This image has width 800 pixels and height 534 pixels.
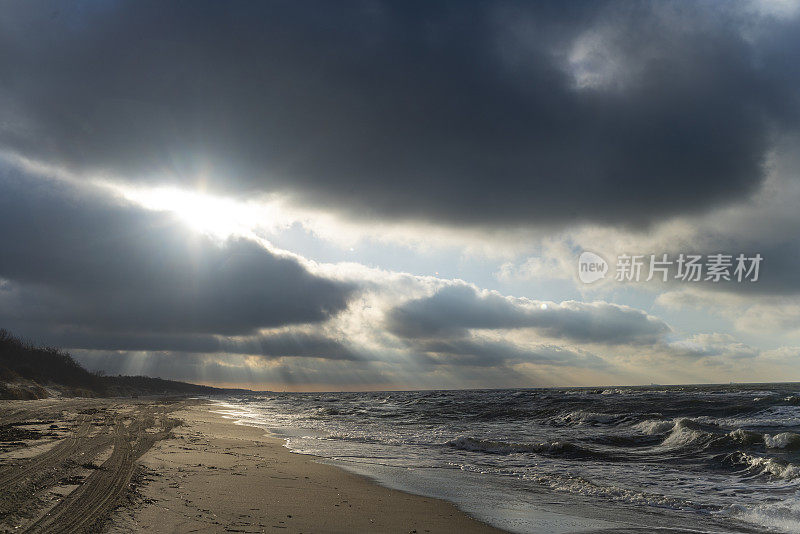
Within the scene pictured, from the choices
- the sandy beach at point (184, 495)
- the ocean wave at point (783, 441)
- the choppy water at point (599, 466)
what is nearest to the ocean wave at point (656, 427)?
the choppy water at point (599, 466)

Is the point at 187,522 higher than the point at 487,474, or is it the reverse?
the point at 187,522

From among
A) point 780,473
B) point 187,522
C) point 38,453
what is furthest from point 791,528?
point 38,453

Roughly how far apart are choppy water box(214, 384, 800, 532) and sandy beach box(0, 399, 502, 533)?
121cm

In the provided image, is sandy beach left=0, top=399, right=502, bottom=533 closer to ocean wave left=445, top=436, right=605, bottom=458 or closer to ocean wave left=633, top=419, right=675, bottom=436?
ocean wave left=445, top=436, right=605, bottom=458

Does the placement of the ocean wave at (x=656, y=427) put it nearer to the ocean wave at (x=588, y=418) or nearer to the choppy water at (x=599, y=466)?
the choppy water at (x=599, y=466)

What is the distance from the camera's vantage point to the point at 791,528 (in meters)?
7.17

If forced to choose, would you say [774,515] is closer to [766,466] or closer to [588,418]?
[766,466]

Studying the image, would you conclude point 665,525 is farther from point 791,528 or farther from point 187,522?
point 187,522

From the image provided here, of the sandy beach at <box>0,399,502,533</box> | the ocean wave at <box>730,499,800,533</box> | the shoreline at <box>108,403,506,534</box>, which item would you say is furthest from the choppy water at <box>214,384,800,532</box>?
the sandy beach at <box>0,399,502,533</box>

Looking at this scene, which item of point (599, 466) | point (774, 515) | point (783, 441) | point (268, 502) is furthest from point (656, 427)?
point (268, 502)

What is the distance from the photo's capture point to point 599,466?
1300cm

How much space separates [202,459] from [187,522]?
19.2 ft

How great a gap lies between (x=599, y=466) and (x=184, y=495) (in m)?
11.1

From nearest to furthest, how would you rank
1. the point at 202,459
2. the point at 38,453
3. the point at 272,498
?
the point at 272,498 → the point at 38,453 → the point at 202,459
